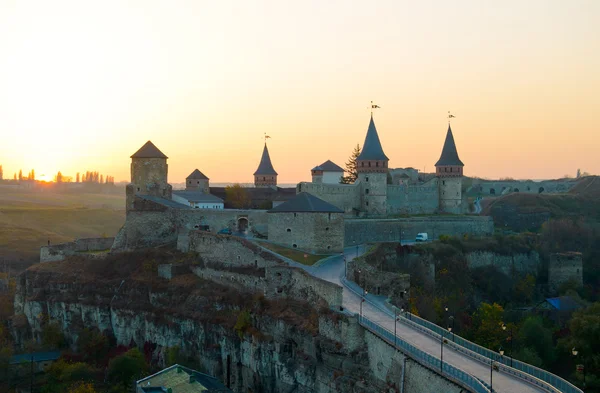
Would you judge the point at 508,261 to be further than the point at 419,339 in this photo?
Yes

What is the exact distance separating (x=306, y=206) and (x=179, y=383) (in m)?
18.1

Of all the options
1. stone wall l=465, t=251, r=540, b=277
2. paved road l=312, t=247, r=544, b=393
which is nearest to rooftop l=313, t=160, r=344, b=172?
stone wall l=465, t=251, r=540, b=277

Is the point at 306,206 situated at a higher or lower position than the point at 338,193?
lower

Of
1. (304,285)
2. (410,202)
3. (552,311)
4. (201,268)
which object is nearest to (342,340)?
(304,285)

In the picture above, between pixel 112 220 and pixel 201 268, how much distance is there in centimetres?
9660

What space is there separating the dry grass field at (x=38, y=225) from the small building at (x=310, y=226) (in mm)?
59843

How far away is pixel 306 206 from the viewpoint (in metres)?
53.1

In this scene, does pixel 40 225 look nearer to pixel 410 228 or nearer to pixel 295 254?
pixel 410 228

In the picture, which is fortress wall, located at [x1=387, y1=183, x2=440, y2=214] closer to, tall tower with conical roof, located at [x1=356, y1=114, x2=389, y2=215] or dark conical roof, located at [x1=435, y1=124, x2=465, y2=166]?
dark conical roof, located at [x1=435, y1=124, x2=465, y2=166]

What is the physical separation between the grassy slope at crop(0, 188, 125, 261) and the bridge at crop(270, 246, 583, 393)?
254 feet

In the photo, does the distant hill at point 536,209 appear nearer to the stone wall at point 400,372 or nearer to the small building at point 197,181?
the small building at point 197,181

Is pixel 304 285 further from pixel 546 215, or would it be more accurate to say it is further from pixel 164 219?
pixel 546 215

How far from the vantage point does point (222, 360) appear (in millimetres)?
48031

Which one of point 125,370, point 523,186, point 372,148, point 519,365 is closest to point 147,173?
point 125,370
